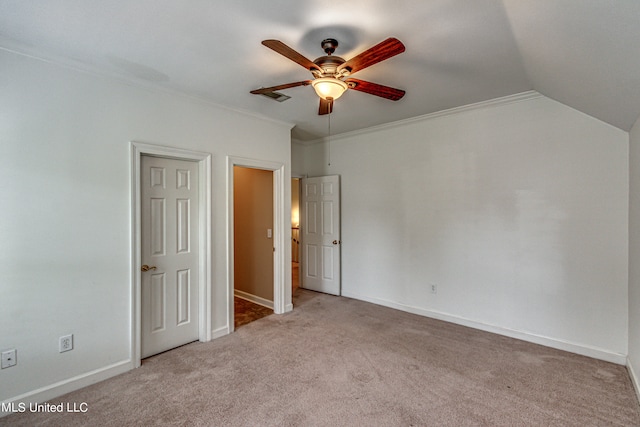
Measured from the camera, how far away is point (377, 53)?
178 cm

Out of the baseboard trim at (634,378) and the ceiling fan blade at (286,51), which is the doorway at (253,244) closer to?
the ceiling fan blade at (286,51)

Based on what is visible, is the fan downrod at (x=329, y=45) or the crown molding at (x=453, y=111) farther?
the crown molding at (x=453, y=111)

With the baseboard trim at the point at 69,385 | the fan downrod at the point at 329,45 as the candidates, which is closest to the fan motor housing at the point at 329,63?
the fan downrod at the point at 329,45

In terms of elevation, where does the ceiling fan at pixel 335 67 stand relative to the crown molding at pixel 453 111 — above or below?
below

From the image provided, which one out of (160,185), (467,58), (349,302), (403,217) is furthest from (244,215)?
(467,58)

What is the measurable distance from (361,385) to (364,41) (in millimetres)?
2666

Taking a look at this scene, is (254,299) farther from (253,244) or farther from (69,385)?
(69,385)

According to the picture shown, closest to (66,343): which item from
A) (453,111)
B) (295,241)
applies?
(453,111)

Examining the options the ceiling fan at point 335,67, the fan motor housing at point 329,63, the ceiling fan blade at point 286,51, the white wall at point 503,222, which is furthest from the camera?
the white wall at point 503,222

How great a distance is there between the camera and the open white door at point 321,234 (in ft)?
16.1

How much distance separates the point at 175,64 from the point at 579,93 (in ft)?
11.2

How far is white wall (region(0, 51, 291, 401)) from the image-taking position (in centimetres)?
215

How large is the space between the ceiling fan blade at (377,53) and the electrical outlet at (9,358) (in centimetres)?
311

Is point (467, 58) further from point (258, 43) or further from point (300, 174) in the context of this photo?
point (300, 174)
